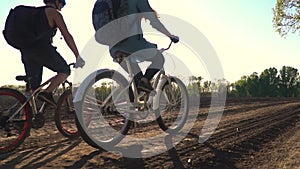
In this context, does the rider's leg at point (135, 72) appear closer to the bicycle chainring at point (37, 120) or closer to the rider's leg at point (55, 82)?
the rider's leg at point (55, 82)

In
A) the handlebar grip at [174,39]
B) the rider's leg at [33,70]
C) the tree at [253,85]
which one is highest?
the tree at [253,85]

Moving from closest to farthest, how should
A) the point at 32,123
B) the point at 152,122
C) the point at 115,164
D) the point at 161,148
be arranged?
the point at 115,164
the point at 161,148
the point at 32,123
the point at 152,122

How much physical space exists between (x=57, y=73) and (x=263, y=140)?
326 cm

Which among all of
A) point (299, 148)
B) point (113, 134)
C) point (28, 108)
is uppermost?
point (28, 108)

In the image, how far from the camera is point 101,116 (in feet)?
16.4

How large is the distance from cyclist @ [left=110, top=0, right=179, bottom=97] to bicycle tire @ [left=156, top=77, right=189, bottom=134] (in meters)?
0.69

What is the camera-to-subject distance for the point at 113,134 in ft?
16.4

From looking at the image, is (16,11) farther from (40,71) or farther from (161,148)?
(161,148)

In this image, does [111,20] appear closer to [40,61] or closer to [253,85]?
[40,61]

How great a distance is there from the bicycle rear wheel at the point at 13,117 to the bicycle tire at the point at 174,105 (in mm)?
2306

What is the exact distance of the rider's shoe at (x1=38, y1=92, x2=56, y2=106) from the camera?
16.4 ft

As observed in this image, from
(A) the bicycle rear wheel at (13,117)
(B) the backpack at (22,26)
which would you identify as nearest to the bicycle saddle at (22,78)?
(A) the bicycle rear wheel at (13,117)

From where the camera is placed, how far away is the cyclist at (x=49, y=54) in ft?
15.1

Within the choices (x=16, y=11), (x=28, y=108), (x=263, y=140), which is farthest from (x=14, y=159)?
(x=263, y=140)
